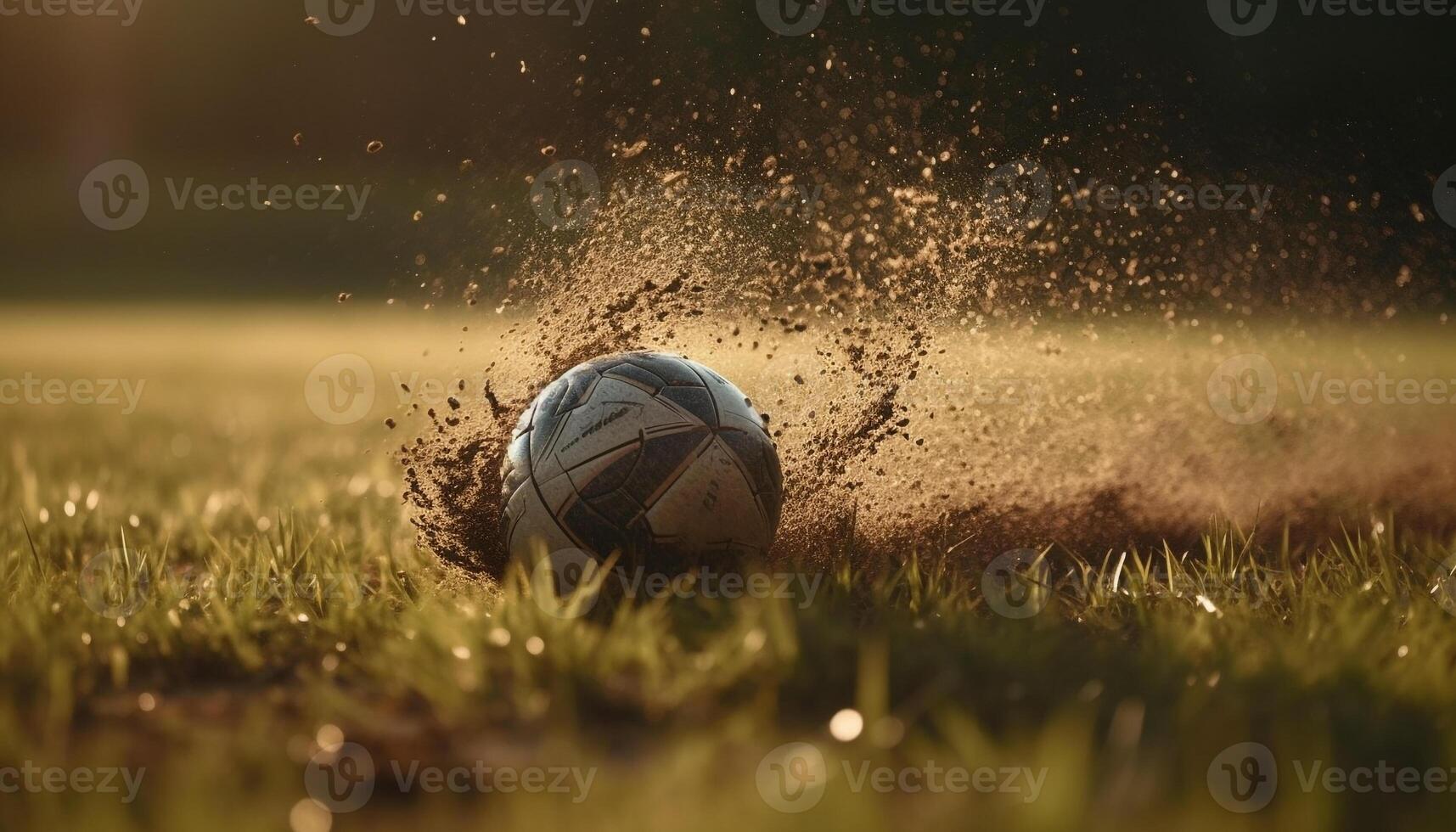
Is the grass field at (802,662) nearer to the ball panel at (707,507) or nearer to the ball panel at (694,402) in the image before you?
the ball panel at (707,507)

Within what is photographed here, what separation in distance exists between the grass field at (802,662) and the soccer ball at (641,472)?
0.25 metres

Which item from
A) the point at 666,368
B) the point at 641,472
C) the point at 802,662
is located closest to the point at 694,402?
the point at 666,368

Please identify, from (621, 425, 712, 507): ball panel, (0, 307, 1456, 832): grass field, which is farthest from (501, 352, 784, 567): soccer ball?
(0, 307, 1456, 832): grass field

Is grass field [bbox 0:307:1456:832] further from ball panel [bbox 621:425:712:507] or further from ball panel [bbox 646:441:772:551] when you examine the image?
ball panel [bbox 621:425:712:507]

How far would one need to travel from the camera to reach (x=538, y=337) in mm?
4883

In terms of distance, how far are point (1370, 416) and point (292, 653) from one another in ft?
20.6

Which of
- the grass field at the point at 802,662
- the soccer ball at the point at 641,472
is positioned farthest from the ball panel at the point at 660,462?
the grass field at the point at 802,662

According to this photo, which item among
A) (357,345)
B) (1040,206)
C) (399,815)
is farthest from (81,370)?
(399,815)

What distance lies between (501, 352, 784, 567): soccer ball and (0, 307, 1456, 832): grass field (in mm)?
247

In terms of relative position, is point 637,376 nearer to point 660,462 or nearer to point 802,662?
point 660,462

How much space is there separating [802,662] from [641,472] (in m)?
1.12

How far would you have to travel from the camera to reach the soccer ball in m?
3.59

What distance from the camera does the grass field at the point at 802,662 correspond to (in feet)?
6.86

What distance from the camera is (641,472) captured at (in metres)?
3.59
